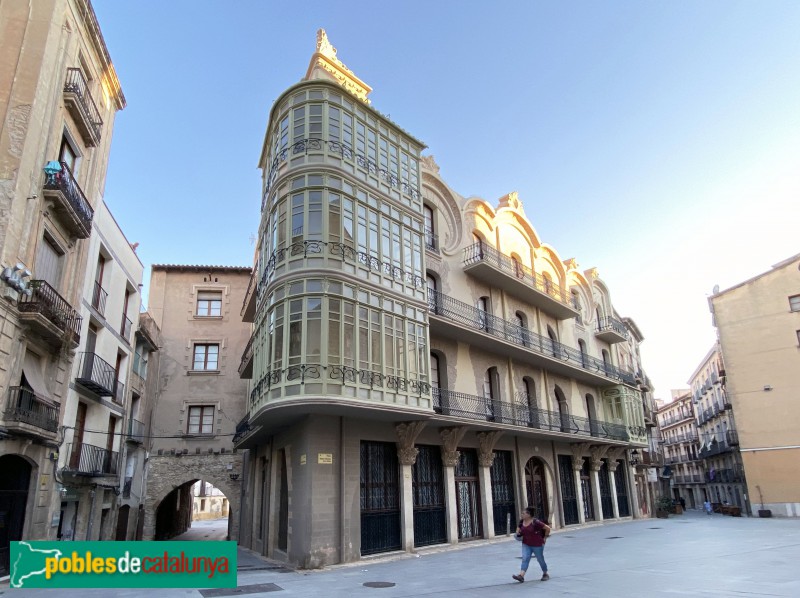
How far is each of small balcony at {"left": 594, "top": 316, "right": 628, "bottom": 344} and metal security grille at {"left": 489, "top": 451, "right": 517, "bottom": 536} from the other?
13003 mm

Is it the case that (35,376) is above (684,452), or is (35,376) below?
above

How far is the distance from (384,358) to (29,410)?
8829mm

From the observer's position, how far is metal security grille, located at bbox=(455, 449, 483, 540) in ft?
62.7

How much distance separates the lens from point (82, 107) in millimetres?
15766

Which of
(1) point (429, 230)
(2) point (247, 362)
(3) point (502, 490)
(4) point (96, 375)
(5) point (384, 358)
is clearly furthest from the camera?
(2) point (247, 362)

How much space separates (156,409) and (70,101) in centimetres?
1572

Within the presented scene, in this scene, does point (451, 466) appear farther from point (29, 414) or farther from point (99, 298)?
point (99, 298)

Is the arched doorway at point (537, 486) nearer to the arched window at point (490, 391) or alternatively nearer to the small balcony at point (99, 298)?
the arched window at point (490, 391)

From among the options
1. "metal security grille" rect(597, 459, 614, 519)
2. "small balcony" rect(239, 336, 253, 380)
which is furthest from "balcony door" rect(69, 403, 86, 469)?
"metal security grille" rect(597, 459, 614, 519)

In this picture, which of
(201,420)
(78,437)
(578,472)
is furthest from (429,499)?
(201,420)

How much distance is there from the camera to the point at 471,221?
23531mm

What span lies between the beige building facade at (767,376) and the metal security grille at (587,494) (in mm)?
12558

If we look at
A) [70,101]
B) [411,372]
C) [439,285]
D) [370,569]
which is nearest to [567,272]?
[439,285]

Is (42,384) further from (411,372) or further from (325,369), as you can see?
(411,372)
